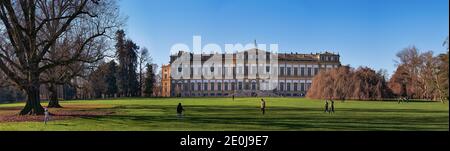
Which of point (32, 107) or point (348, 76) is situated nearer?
point (32, 107)

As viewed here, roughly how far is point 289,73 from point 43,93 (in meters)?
61.9

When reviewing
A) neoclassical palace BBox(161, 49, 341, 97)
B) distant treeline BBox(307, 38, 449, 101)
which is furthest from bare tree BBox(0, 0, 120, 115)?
neoclassical palace BBox(161, 49, 341, 97)

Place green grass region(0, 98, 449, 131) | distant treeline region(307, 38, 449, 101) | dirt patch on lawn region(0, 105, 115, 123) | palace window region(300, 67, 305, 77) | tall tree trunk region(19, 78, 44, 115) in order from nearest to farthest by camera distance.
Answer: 1. green grass region(0, 98, 449, 131)
2. dirt patch on lawn region(0, 105, 115, 123)
3. tall tree trunk region(19, 78, 44, 115)
4. distant treeline region(307, 38, 449, 101)
5. palace window region(300, 67, 305, 77)

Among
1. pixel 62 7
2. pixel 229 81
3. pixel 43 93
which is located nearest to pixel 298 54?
pixel 229 81

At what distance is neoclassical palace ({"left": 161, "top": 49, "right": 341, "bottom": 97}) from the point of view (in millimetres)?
112788

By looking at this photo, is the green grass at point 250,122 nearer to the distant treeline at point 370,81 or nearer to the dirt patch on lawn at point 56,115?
the dirt patch on lawn at point 56,115

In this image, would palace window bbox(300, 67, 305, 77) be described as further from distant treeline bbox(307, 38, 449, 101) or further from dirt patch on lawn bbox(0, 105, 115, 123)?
dirt patch on lawn bbox(0, 105, 115, 123)

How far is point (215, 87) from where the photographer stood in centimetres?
11631

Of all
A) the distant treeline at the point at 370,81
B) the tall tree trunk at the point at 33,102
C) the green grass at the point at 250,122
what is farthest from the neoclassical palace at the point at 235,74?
the green grass at the point at 250,122

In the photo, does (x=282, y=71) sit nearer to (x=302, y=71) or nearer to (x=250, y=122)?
(x=302, y=71)

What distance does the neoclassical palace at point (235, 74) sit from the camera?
Answer: 113 m

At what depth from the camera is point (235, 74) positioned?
11675cm

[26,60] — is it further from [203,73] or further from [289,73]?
[289,73]

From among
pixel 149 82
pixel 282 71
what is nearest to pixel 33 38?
pixel 149 82
